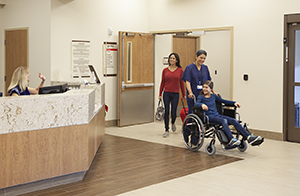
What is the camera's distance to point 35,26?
25.9ft

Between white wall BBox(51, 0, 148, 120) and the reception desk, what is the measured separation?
3313 mm

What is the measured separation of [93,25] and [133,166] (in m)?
4.01

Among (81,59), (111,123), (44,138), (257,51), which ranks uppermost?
(257,51)

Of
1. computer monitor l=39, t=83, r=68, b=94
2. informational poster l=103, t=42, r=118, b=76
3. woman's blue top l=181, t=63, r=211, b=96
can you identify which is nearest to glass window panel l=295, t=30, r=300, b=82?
woman's blue top l=181, t=63, r=211, b=96

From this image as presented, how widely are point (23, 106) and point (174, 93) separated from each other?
13.1 feet

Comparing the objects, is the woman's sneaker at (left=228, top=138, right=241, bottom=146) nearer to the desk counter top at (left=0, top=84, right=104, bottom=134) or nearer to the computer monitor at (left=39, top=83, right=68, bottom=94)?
the desk counter top at (left=0, top=84, right=104, bottom=134)

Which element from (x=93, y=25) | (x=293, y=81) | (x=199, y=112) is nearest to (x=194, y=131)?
(x=199, y=112)

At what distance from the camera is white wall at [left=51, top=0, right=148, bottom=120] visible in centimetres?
771

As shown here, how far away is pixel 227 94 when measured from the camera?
8.37m

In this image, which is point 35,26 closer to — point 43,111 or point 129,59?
Result: point 129,59

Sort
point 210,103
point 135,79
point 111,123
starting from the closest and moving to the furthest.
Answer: point 210,103 < point 111,123 < point 135,79

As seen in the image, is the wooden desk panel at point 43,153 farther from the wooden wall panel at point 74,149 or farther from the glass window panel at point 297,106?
the glass window panel at point 297,106

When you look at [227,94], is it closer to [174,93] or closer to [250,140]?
[174,93]

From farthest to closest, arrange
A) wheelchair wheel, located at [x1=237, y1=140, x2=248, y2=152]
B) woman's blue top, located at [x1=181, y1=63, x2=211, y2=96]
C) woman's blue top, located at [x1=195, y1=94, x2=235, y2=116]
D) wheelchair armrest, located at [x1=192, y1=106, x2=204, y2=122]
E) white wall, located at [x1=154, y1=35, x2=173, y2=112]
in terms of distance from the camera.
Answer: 1. white wall, located at [x1=154, y1=35, x2=173, y2=112]
2. woman's blue top, located at [x1=181, y1=63, x2=211, y2=96]
3. wheelchair wheel, located at [x1=237, y1=140, x2=248, y2=152]
4. woman's blue top, located at [x1=195, y1=94, x2=235, y2=116]
5. wheelchair armrest, located at [x1=192, y1=106, x2=204, y2=122]
